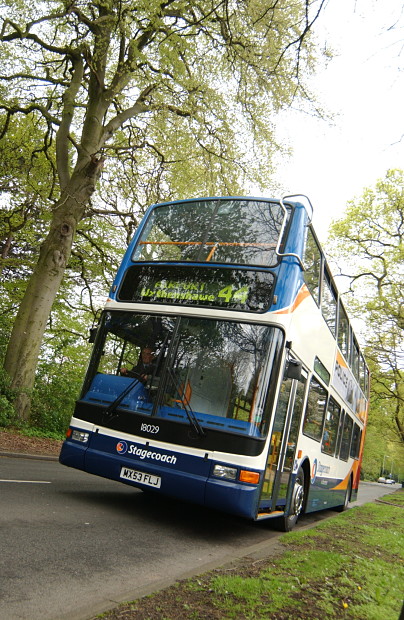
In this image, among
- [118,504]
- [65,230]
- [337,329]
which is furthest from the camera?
[65,230]

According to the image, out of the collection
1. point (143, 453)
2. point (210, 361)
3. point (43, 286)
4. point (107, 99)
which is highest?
point (107, 99)

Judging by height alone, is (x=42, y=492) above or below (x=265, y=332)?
below

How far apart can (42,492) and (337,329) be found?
21.0 feet

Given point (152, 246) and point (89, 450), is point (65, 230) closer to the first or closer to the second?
point (152, 246)

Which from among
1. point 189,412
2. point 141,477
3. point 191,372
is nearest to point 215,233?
point 191,372

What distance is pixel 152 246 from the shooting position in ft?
26.7

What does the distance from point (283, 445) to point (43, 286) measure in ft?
28.6

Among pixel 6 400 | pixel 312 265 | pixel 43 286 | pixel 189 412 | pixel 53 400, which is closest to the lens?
pixel 189 412

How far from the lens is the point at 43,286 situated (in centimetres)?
1395

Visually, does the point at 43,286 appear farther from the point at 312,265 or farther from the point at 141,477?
the point at 141,477

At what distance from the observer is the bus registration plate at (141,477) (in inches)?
259

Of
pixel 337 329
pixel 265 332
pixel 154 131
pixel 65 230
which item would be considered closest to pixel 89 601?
pixel 265 332

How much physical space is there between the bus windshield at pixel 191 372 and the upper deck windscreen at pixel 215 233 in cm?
100

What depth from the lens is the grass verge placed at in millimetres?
3499
